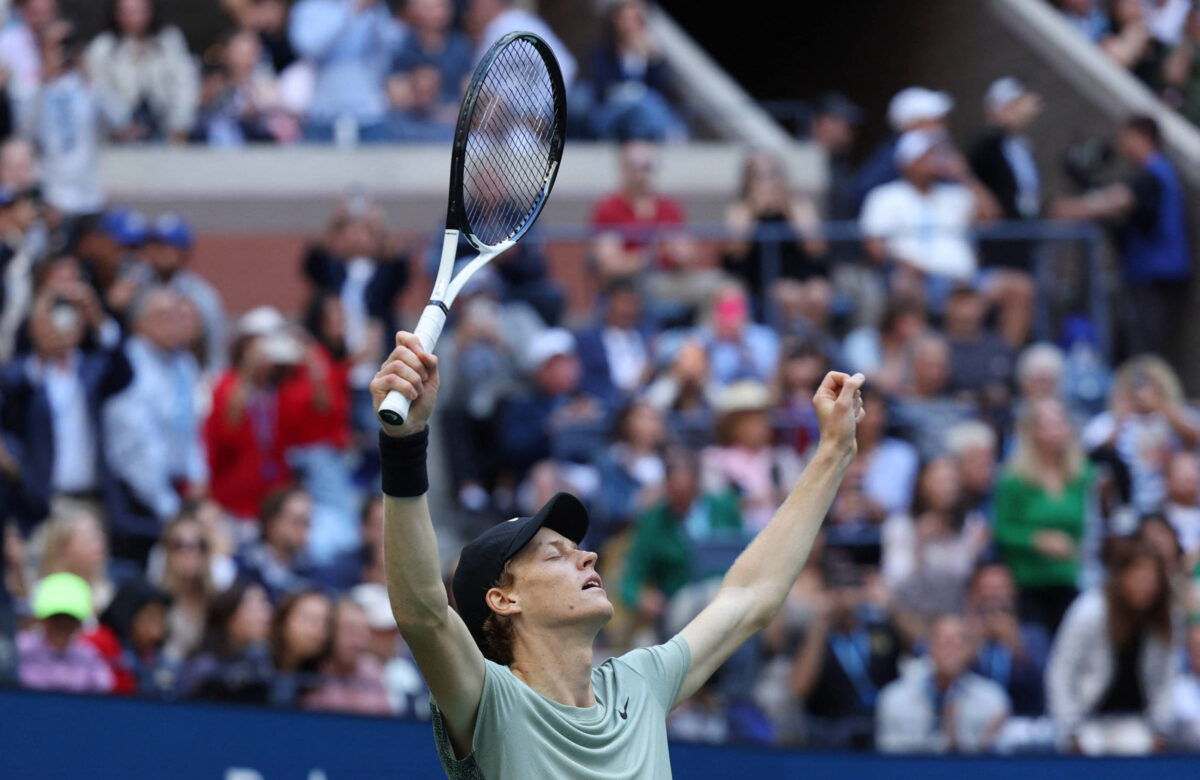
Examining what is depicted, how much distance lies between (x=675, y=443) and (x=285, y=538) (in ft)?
6.14

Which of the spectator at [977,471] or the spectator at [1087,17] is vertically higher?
the spectator at [1087,17]

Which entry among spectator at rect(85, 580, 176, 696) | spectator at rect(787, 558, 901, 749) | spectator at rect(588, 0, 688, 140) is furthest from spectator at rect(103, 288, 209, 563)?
spectator at rect(588, 0, 688, 140)

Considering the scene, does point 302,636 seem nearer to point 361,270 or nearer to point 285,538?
point 285,538

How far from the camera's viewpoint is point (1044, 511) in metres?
8.60

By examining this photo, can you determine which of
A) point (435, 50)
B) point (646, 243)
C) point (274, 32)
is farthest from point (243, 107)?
point (646, 243)

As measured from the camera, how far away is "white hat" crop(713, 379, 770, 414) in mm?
9055

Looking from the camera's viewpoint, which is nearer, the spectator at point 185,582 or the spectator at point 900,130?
the spectator at point 185,582

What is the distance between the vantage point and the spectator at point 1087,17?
14484mm

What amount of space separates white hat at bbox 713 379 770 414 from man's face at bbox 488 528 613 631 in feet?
17.6

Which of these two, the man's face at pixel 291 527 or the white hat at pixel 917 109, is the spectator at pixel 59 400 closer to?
the man's face at pixel 291 527

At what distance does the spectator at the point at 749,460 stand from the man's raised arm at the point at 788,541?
4554mm

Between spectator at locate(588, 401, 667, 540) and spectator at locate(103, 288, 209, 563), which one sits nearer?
spectator at locate(103, 288, 209, 563)

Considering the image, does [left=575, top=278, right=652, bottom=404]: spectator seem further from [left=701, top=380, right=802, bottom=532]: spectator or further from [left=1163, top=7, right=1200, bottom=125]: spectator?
[left=1163, top=7, right=1200, bottom=125]: spectator

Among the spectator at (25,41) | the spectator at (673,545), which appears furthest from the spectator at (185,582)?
the spectator at (25,41)
